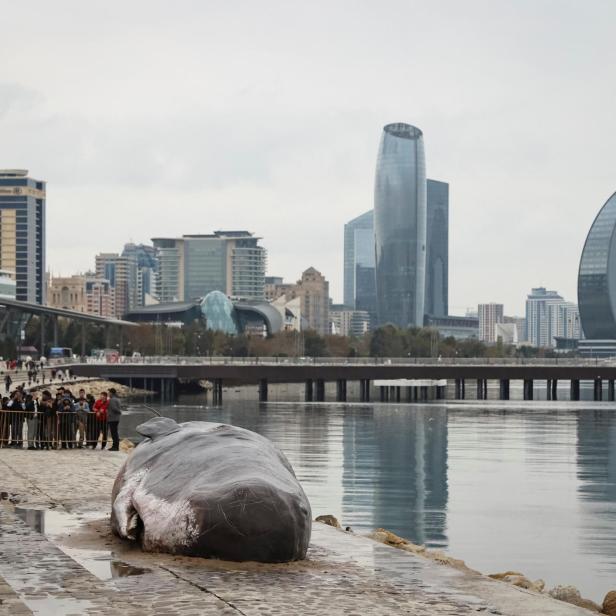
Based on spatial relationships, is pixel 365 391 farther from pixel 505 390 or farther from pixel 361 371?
pixel 505 390

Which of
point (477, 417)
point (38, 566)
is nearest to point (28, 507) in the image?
point (38, 566)

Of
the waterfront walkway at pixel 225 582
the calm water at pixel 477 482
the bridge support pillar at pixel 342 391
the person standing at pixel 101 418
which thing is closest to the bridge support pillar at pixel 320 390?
the bridge support pillar at pixel 342 391

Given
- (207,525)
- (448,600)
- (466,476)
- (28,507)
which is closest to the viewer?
(448,600)

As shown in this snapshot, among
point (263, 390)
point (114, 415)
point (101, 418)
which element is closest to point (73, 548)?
point (114, 415)

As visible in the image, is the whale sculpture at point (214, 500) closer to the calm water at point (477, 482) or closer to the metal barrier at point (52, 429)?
the calm water at point (477, 482)

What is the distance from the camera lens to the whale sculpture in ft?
48.1

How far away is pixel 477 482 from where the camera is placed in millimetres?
41906

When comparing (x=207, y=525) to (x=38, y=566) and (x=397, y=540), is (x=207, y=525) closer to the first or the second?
(x=38, y=566)

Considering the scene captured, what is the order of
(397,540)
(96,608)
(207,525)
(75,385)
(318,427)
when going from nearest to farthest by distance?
1. (96,608)
2. (207,525)
3. (397,540)
4. (318,427)
5. (75,385)

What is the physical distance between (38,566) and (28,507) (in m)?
5.93

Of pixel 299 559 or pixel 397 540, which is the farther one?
pixel 397 540

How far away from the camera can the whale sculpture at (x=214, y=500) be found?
14664mm

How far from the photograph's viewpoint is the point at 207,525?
586 inches

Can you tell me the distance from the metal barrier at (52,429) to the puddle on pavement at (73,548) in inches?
500
